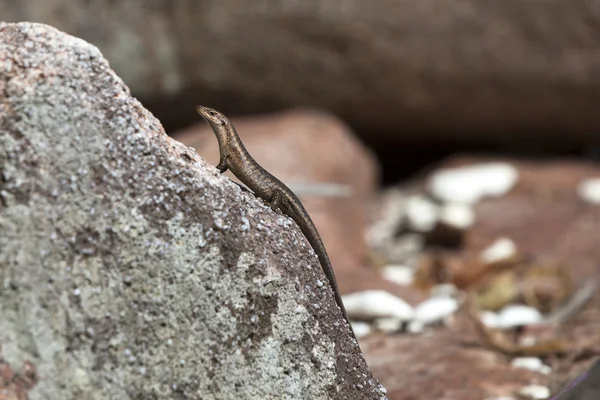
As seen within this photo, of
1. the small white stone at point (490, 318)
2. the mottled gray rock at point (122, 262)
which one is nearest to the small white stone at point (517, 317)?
the small white stone at point (490, 318)

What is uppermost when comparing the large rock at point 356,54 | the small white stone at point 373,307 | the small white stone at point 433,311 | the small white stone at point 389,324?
the large rock at point 356,54

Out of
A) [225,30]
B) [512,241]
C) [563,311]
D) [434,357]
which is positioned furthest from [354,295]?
[225,30]

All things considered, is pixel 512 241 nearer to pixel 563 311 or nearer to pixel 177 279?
pixel 563 311

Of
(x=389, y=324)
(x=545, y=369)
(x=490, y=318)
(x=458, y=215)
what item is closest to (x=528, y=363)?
(x=545, y=369)

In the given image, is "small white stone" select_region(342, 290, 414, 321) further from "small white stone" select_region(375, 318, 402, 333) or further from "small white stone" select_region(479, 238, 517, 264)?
"small white stone" select_region(479, 238, 517, 264)

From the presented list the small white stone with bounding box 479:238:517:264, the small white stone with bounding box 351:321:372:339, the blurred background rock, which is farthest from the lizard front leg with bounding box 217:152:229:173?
the blurred background rock

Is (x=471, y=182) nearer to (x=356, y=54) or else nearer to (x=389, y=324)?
(x=356, y=54)

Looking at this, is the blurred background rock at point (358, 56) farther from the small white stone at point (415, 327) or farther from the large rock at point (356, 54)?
the small white stone at point (415, 327)
